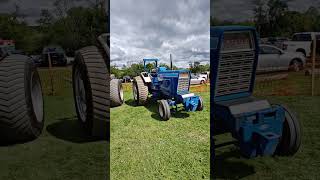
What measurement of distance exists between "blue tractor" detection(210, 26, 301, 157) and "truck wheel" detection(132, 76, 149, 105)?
1.71 feet

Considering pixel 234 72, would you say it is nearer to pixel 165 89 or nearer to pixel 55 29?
pixel 165 89

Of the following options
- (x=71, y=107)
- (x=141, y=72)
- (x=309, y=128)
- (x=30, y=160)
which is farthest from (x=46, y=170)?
(x=309, y=128)

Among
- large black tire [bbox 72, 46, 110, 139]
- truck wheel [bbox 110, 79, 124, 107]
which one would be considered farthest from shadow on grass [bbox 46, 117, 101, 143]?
truck wheel [bbox 110, 79, 124, 107]

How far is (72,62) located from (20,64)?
386mm

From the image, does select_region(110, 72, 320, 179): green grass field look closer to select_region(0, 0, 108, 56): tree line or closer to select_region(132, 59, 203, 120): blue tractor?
select_region(132, 59, 203, 120): blue tractor

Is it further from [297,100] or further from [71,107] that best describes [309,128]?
[71,107]

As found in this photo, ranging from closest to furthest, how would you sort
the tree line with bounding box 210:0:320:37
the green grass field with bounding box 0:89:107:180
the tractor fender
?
the tree line with bounding box 210:0:320:37, the green grass field with bounding box 0:89:107:180, the tractor fender

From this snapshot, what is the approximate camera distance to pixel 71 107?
8.76 ft

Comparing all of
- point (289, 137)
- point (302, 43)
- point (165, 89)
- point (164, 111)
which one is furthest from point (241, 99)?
point (165, 89)

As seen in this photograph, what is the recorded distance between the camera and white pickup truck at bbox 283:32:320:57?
2.51 m

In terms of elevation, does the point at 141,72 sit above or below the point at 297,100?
above

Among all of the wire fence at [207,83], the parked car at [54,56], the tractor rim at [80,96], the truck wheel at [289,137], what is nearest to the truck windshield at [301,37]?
the wire fence at [207,83]

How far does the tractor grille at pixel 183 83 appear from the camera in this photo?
2.58m

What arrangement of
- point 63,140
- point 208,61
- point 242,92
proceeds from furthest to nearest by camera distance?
point 63,140 → point 242,92 → point 208,61
